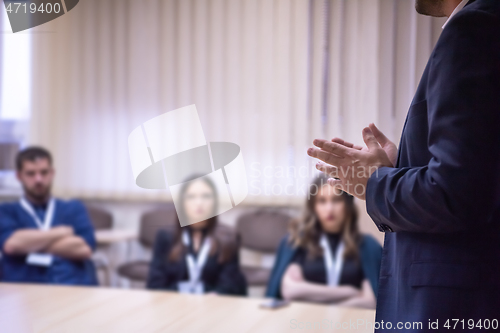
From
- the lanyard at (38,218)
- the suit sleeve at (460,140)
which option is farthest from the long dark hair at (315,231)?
the suit sleeve at (460,140)

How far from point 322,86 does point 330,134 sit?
0.99 feet

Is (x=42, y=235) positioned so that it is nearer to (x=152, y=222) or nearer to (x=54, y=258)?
(x=54, y=258)

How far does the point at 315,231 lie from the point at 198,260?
668mm

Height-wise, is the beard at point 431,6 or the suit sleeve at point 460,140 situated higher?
the beard at point 431,6

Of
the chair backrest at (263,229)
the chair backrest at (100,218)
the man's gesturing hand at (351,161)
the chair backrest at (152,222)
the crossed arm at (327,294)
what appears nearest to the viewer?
the man's gesturing hand at (351,161)

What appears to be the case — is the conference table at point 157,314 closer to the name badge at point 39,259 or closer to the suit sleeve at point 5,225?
the name badge at point 39,259

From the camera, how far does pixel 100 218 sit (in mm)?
3666

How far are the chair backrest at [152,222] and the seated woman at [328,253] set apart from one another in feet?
4.53

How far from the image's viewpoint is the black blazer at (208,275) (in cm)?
233

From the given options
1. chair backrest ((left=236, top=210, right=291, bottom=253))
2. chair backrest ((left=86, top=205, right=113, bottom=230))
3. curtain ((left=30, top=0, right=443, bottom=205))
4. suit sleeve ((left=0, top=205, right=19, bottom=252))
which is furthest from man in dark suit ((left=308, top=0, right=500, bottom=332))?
chair backrest ((left=86, top=205, right=113, bottom=230))

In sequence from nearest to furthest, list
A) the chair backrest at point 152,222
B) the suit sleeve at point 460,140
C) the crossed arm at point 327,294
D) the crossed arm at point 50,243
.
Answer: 1. the suit sleeve at point 460,140
2. the crossed arm at point 327,294
3. the crossed arm at point 50,243
4. the chair backrest at point 152,222

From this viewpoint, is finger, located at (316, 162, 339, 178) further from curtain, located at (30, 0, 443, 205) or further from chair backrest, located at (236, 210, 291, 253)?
chair backrest, located at (236, 210, 291, 253)

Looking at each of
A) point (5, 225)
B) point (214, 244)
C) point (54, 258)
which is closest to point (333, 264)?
Answer: point (214, 244)

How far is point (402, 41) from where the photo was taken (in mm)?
1824
